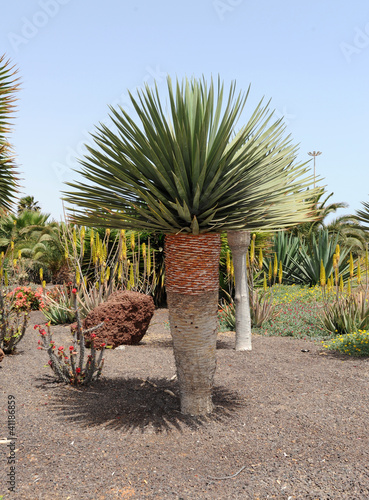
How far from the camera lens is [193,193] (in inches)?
143

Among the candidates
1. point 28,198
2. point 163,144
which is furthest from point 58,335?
point 28,198

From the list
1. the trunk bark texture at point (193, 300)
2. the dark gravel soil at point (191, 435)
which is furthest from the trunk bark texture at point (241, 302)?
the trunk bark texture at point (193, 300)

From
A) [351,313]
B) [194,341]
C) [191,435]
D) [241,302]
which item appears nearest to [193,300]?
[194,341]

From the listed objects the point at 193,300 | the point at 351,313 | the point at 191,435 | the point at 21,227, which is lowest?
the point at 191,435

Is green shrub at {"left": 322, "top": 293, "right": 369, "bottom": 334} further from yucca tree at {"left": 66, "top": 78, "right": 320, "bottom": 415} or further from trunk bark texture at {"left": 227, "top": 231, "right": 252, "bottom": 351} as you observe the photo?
yucca tree at {"left": 66, "top": 78, "right": 320, "bottom": 415}

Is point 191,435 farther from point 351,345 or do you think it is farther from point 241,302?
point 351,345

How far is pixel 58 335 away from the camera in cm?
809

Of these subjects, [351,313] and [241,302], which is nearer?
[241,302]

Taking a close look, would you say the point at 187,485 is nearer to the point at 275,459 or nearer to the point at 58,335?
the point at 275,459

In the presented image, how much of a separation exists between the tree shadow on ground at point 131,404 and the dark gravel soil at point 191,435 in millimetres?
11

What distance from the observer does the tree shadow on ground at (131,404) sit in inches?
156

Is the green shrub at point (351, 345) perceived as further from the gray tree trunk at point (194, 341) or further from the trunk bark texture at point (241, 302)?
the gray tree trunk at point (194, 341)

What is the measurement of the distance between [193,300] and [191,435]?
112cm

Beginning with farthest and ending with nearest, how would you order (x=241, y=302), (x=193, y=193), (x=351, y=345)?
(x=241, y=302) < (x=351, y=345) < (x=193, y=193)
